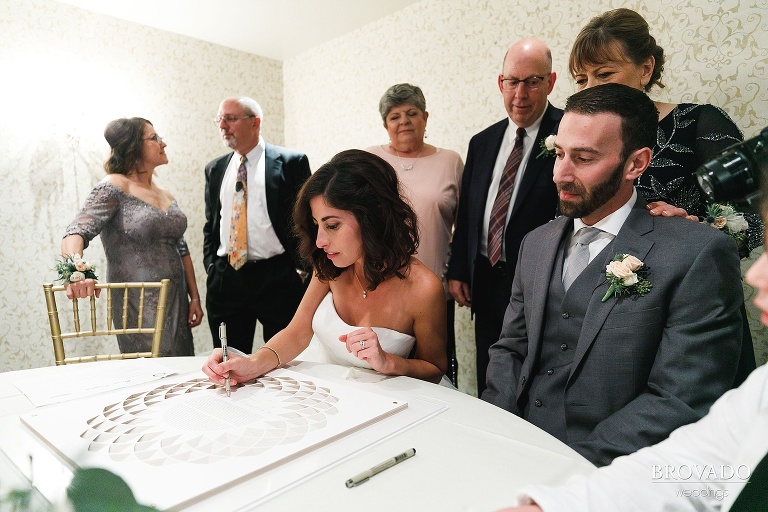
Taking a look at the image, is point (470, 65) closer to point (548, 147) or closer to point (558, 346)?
point (548, 147)

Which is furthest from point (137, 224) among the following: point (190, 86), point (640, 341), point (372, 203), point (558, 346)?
point (640, 341)

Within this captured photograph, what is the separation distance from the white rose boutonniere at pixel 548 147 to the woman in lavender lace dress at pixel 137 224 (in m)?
2.12

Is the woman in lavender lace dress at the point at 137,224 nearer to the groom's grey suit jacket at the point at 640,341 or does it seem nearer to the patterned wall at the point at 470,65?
the patterned wall at the point at 470,65

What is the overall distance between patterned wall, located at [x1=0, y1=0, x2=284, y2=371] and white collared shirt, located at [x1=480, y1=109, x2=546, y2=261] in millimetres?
3073

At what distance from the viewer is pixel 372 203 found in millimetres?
1716

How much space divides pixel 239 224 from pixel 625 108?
226cm

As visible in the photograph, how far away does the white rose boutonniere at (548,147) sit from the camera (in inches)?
73.1

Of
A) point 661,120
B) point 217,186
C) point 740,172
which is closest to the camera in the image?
point 740,172

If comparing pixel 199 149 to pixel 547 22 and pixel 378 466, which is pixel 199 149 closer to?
pixel 547 22

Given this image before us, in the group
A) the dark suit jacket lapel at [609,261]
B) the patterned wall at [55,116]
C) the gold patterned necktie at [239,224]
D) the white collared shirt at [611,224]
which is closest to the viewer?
the dark suit jacket lapel at [609,261]

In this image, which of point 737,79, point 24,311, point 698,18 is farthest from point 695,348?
point 24,311

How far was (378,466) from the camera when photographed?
32.1 inches

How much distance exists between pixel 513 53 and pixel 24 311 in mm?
3732

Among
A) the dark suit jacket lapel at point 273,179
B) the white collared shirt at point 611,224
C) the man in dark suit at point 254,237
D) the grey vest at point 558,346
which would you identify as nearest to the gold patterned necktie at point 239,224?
the man in dark suit at point 254,237
